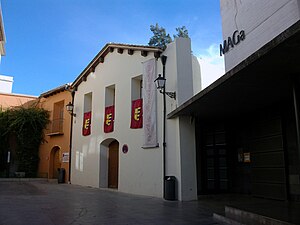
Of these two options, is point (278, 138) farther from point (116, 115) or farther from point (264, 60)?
point (116, 115)

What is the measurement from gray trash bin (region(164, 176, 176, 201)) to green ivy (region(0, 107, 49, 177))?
13.6 metres

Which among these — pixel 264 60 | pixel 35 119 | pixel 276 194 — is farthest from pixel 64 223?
pixel 35 119

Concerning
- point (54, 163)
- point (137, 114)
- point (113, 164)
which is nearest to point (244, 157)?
point (137, 114)

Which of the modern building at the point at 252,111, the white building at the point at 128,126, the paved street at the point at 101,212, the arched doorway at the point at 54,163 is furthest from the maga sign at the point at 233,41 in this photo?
the arched doorway at the point at 54,163

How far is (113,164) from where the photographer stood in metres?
16.1

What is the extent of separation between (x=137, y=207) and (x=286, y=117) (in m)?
5.52

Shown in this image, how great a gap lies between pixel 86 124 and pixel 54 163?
5867 mm

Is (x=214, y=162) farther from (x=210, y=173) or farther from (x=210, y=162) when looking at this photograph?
(x=210, y=173)

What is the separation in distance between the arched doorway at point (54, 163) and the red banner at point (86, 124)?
4.81 meters

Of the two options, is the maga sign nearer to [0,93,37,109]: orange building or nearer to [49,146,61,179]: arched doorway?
[49,146,61,179]: arched doorway

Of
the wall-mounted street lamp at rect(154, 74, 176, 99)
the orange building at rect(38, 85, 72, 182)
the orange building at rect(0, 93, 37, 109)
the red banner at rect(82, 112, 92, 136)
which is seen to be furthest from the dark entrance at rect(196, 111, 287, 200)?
the orange building at rect(0, 93, 37, 109)

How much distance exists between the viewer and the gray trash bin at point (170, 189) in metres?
11.3

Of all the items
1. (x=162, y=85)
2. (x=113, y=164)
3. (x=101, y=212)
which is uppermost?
(x=162, y=85)

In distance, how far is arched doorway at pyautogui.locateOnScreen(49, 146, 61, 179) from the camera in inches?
858
